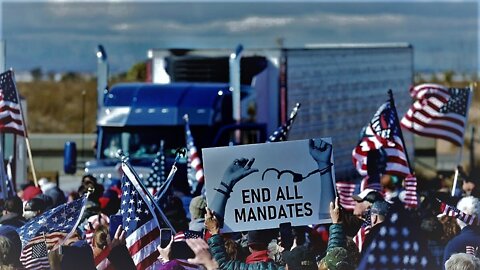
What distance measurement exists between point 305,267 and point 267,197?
1.05 meters


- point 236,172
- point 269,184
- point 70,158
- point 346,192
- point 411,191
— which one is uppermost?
point 236,172

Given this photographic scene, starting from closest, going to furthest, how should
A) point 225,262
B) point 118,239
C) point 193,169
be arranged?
point 225,262 → point 118,239 → point 193,169

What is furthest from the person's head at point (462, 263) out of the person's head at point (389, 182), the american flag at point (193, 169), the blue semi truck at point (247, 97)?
the blue semi truck at point (247, 97)

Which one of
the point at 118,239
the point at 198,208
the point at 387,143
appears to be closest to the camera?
the point at 118,239

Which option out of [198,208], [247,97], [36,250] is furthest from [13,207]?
[247,97]

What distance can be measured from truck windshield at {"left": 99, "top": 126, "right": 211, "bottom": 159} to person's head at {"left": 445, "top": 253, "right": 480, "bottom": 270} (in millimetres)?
10326

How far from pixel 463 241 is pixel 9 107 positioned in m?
6.65

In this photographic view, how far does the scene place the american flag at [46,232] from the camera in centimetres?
1062

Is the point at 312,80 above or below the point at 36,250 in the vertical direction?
below

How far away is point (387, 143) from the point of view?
15.4 meters

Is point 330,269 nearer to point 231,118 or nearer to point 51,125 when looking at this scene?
point 231,118

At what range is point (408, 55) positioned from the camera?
99.3 feet

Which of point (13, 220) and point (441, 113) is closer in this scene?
point (13, 220)

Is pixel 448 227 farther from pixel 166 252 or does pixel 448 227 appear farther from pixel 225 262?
pixel 166 252
